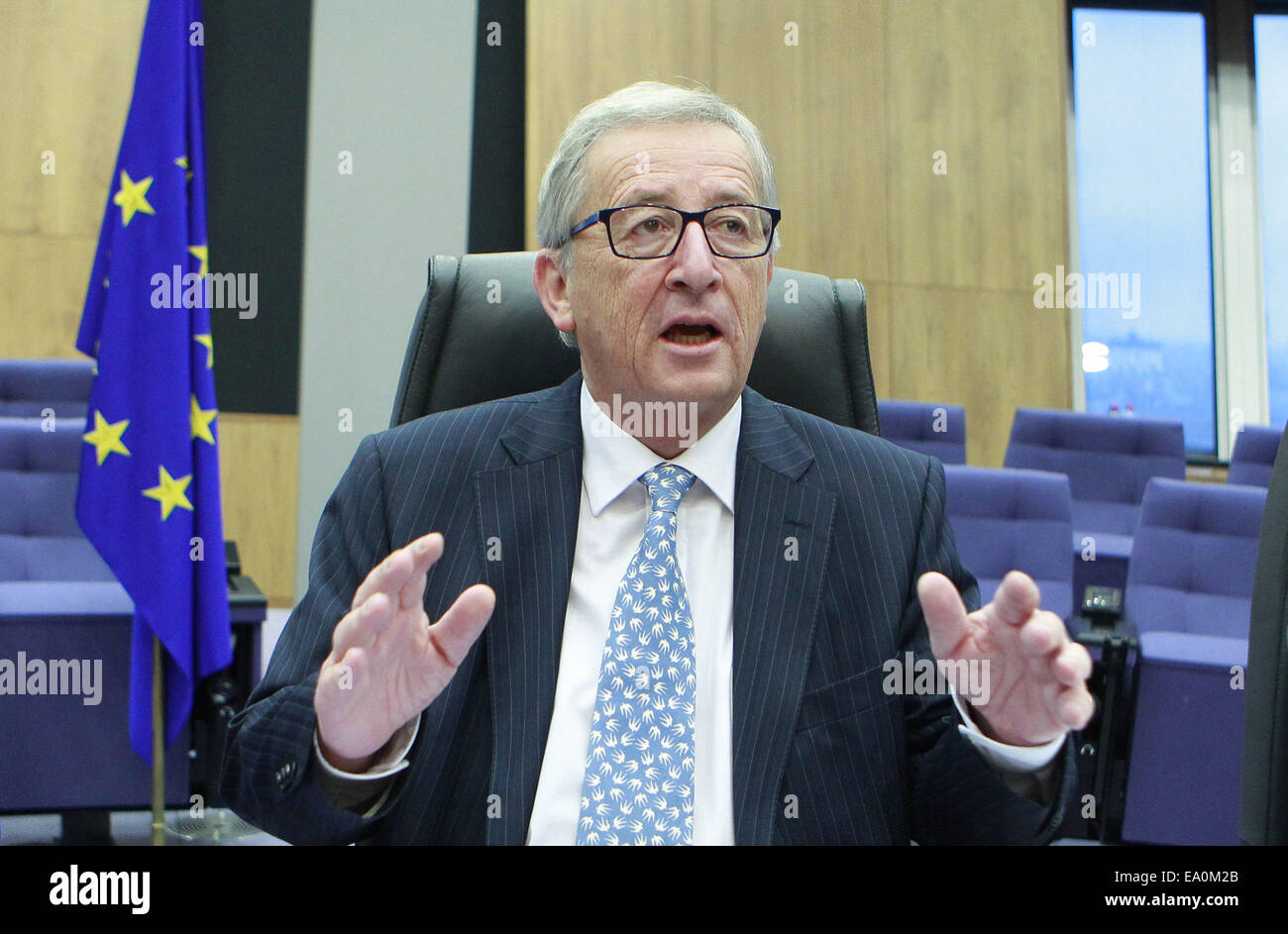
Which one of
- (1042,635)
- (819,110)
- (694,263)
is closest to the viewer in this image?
(1042,635)

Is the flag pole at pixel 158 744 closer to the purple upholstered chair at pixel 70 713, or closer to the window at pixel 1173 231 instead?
the purple upholstered chair at pixel 70 713

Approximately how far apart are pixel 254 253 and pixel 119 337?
86.2 inches

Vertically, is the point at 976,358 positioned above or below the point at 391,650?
above

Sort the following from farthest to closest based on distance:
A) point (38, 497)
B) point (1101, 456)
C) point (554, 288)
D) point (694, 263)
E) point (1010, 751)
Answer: point (1101, 456)
point (38, 497)
point (554, 288)
point (694, 263)
point (1010, 751)

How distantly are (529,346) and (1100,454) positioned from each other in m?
3.67

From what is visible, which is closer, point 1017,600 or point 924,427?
point 1017,600

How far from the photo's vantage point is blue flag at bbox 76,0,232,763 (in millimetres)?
2619

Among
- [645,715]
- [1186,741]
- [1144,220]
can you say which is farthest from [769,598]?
[1144,220]

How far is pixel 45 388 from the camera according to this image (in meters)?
3.62

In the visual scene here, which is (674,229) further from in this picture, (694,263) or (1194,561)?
(1194,561)

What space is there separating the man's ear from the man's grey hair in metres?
0.01

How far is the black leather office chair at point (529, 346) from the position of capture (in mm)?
1352

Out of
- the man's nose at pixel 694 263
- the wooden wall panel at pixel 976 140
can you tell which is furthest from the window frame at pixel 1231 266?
the man's nose at pixel 694 263

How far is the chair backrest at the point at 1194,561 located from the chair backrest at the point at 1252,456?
1.31 m
